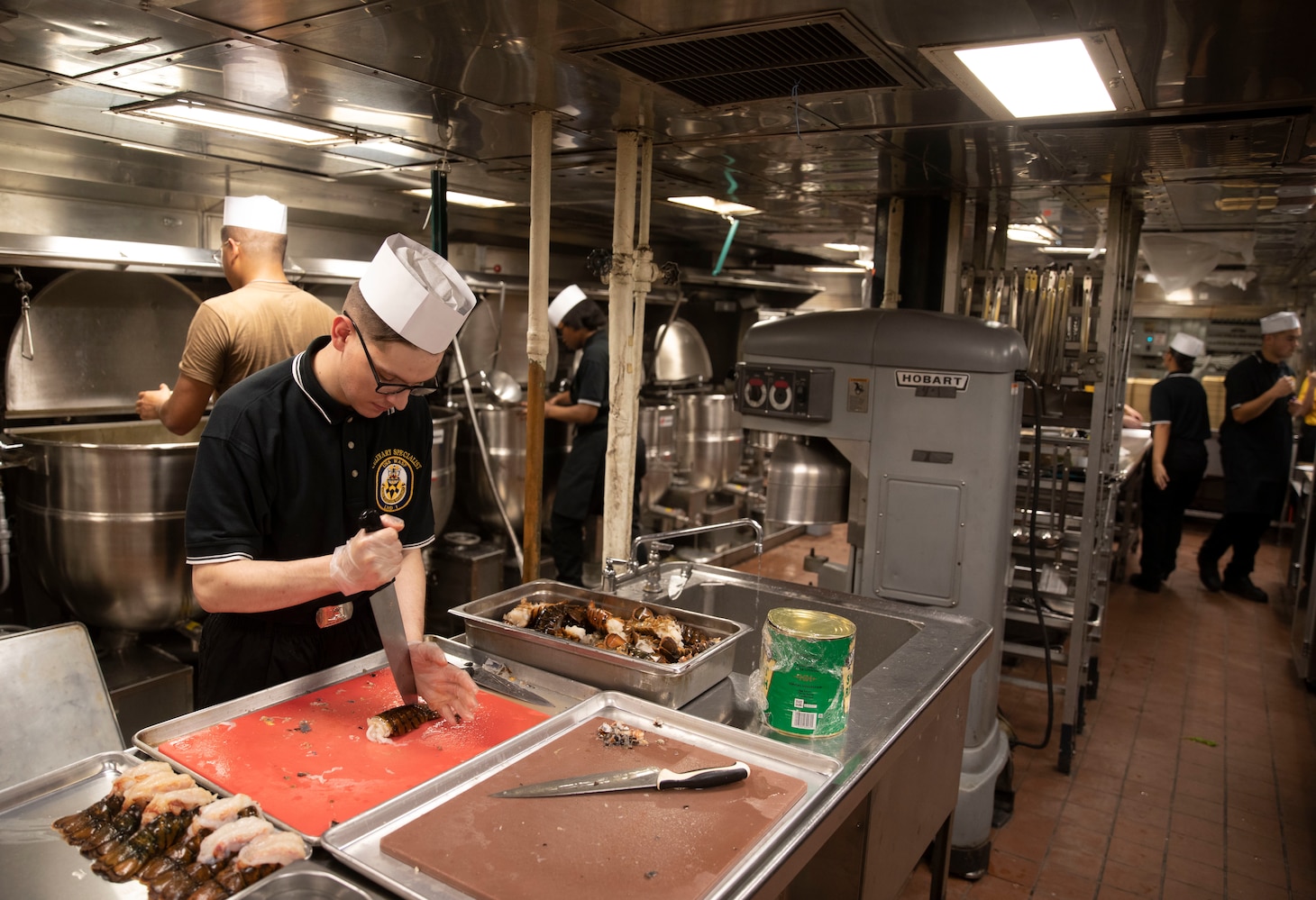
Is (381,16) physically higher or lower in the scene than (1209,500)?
higher

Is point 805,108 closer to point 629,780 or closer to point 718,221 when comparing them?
point 629,780

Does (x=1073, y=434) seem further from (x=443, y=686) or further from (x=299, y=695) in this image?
(x=299, y=695)

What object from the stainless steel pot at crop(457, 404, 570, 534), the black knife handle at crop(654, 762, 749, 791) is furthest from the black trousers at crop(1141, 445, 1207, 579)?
the black knife handle at crop(654, 762, 749, 791)

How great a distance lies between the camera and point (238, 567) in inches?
68.0

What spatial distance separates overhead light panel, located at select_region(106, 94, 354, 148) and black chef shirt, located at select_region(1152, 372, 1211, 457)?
5720 mm

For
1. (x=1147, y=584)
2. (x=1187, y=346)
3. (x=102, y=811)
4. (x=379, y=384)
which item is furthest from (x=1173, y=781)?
(x=102, y=811)

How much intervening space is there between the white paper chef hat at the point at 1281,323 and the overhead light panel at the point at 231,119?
598cm

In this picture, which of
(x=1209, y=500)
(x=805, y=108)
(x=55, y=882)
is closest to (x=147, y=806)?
(x=55, y=882)

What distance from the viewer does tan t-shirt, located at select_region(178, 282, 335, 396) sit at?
3062mm

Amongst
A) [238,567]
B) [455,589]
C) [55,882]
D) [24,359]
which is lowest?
[455,589]

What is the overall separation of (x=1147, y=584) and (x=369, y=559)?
672cm

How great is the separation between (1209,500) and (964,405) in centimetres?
757

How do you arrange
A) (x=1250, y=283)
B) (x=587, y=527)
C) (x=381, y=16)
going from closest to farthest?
(x=381, y=16), (x=587, y=527), (x=1250, y=283)

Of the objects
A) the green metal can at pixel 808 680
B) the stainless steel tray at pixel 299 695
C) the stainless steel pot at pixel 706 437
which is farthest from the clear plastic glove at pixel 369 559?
the stainless steel pot at pixel 706 437
